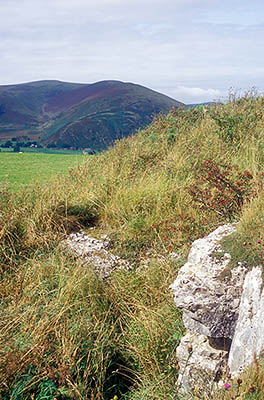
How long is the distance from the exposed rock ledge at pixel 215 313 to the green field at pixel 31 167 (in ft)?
14.6

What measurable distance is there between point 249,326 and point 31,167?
7.39m

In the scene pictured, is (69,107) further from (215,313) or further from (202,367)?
(202,367)

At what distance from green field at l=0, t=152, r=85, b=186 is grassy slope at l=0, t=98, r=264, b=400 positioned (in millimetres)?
849

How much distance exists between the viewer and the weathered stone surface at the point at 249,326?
111 inches

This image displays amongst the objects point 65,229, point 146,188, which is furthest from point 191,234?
point 65,229

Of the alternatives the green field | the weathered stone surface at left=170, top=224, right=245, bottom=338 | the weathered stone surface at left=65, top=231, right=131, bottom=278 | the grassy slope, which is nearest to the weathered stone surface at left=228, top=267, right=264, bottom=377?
the weathered stone surface at left=170, top=224, right=245, bottom=338

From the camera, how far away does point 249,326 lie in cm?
295

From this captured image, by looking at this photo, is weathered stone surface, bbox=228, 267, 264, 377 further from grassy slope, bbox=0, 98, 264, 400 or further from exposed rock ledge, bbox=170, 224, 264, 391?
grassy slope, bbox=0, 98, 264, 400

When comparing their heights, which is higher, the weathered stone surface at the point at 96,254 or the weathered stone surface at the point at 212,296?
the weathered stone surface at the point at 212,296

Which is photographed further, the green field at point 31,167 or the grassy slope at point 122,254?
the green field at point 31,167

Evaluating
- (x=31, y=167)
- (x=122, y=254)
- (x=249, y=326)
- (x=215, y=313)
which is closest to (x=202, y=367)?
(x=215, y=313)

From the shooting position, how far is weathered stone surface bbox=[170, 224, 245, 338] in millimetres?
3236

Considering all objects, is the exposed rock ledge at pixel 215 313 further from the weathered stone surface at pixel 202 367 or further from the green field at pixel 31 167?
the green field at pixel 31 167

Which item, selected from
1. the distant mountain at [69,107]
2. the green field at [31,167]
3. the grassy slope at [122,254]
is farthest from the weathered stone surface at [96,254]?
the distant mountain at [69,107]
